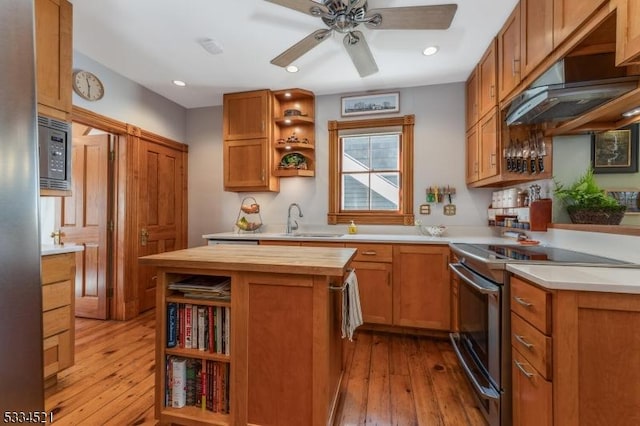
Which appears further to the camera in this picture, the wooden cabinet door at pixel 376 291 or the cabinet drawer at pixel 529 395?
the wooden cabinet door at pixel 376 291

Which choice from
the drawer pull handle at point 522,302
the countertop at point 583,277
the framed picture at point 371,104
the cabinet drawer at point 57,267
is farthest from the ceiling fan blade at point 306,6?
the cabinet drawer at point 57,267

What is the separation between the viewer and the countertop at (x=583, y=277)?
1.05 metres

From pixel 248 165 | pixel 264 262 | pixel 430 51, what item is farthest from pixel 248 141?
pixel 264 262

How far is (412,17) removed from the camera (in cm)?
168

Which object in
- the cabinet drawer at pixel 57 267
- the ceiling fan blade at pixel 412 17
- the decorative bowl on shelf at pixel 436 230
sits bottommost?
the cabinet drawer at pixel 57 267

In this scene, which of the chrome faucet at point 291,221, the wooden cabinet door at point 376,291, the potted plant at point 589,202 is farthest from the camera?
the chrome faucet at point 291,221

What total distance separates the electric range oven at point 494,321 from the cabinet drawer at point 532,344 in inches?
3.0

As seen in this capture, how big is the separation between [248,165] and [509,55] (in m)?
2.80

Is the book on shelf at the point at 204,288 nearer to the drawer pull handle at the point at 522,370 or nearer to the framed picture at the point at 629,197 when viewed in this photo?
the drawer pull handle at the point at 522,370

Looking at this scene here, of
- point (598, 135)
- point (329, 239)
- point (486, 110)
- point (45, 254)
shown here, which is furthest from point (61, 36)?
point (598, 135)

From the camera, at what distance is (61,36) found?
6.16ft

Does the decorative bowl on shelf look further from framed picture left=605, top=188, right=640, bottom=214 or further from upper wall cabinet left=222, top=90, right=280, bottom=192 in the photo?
upper wall cabinet left=222, top=90, right=280, bottom=192

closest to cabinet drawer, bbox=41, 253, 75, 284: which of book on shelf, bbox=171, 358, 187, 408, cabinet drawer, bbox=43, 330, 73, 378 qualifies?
cabinet drawer, bbox=43, 330, 73, 378

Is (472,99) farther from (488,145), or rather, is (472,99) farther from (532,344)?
(532,344)
